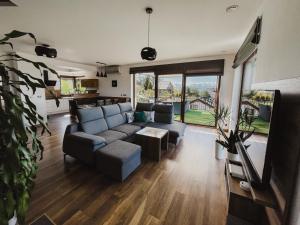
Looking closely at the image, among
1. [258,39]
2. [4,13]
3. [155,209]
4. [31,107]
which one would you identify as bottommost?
[155,209]

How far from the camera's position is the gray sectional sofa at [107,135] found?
2250 millimetres

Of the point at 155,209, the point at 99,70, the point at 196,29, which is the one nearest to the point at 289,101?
the point at 155,209

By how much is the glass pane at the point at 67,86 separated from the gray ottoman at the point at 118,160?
8.25 metres

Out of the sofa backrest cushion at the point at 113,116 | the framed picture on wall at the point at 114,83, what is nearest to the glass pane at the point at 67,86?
the framed picture on wall at the point at 114,83

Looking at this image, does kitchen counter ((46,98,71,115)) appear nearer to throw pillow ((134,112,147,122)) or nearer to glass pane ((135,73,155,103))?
glass pane ((135,73,155,103))

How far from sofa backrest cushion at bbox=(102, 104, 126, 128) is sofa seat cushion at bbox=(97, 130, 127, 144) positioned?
37 centimetres

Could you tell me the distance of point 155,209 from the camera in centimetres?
172

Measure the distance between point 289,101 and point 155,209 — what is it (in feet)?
5.64

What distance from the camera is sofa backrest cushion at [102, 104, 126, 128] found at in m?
3.44

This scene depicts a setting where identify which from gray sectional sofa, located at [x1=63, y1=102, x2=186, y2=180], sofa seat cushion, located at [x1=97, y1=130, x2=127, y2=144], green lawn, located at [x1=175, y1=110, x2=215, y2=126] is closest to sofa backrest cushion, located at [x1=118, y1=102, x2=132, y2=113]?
gray sectional sofa, located at [x1=63, y1=102, x2=186, y2=180]

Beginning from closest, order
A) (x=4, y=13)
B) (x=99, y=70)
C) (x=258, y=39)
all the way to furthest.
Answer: (x=258, y=39) < (x=4, y=13) < (x=99, y=70)

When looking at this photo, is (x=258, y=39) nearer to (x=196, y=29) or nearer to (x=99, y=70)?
(x=196, y=29)

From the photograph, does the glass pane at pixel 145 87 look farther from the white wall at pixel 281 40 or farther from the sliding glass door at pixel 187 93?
the white wall at pixel 281 40

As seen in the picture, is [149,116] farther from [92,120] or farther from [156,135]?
[92,120]
